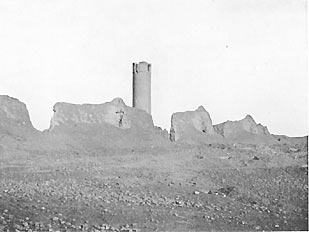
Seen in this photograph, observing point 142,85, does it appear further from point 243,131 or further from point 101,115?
point 243,131

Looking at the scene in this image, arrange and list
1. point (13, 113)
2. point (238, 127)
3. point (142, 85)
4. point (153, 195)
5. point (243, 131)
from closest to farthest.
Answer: point (153, 195) < point (13, 113) < point (142, 85) < point (243, 131) < point (238, 127)

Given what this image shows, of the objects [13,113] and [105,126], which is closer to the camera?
[13,113]

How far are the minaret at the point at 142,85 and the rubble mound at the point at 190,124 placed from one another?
5.54 feet

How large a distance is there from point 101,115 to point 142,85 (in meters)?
3.54

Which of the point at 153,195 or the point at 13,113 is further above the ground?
the point at 13,113

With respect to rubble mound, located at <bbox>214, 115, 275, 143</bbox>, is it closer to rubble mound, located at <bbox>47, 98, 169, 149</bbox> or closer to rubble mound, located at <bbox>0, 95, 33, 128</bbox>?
rubble mound, located at <bbox>47, 98, 169, 149</bbox>

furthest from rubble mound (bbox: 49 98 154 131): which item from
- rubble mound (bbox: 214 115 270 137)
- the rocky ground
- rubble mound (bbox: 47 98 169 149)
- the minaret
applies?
the rocky ground

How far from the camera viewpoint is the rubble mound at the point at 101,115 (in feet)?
87.5

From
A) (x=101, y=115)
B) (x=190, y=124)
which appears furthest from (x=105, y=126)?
(x=190, y=124)

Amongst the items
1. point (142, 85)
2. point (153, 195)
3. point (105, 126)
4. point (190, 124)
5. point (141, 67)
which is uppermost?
point (141, 67)

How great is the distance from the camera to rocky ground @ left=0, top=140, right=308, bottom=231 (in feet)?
29.7

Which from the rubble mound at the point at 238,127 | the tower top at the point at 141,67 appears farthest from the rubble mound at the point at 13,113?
the rubble mound at the point at 238,127

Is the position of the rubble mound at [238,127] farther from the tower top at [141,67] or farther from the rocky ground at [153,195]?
the rocky ground at [153,195]

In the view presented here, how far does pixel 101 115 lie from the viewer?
28.1 metres
